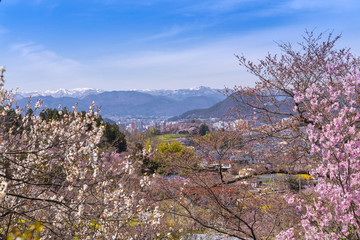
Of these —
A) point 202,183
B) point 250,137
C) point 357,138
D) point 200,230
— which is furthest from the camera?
point 200,230

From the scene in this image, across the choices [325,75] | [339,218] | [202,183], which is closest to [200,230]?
[202,183]

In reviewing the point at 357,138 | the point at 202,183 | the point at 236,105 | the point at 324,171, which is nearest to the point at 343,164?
the point at 324,171

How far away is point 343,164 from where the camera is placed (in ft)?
11.2

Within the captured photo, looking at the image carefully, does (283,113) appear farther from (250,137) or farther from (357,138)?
(357,138)

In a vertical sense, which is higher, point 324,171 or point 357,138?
point 357,138

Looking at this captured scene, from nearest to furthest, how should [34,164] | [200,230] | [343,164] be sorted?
1. [343,164]
2. [34,164]
3. [200,230]

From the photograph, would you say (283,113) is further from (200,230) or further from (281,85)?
(200,230)

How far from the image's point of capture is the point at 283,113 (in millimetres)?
7422

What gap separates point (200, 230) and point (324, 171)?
868 centimetres

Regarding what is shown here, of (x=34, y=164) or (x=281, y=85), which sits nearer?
(x=34, y=164)

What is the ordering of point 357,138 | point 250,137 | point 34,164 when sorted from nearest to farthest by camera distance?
point 357,138, point 34,164, point 250,137

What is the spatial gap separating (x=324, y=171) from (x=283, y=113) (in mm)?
4048

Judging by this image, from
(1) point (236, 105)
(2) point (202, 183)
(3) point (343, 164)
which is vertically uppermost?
(1) point (236, 105)

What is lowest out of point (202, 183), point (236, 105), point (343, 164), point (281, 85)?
point (202, 183)
